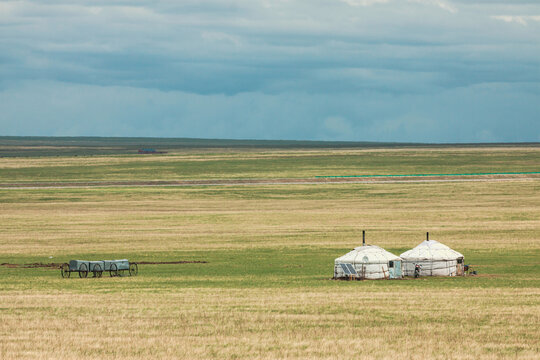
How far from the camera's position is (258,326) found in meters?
37.6

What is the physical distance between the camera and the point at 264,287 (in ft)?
170

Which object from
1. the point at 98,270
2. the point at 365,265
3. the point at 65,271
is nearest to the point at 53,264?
the point at 65,271

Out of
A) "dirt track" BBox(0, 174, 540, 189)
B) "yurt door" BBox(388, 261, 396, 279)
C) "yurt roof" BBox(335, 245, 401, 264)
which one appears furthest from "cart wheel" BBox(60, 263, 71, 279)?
"dirt track" BBox(0, 174, 540, 189)

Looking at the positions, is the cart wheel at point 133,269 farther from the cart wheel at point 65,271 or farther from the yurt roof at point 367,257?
the yurt roof at point 367,257

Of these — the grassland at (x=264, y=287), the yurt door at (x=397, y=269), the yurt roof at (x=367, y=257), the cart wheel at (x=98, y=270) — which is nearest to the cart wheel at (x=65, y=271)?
the grassland at (x=264, y=287)

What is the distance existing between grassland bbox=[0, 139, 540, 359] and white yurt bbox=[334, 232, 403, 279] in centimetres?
156

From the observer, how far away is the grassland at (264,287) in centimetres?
3341

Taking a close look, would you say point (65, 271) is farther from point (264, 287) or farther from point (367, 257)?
point (367, 257)

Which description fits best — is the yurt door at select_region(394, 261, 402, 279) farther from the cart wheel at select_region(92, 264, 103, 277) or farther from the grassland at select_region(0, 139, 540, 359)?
the cart wheel at select_region(92, 264, 103, 277)

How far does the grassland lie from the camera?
33.4 metres

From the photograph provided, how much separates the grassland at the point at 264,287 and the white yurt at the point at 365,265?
156 cm

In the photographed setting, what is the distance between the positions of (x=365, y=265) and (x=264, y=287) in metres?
7.93

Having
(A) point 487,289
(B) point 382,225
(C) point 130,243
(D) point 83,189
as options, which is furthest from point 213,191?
(A) point 487,289

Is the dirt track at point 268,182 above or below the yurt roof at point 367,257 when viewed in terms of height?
above
